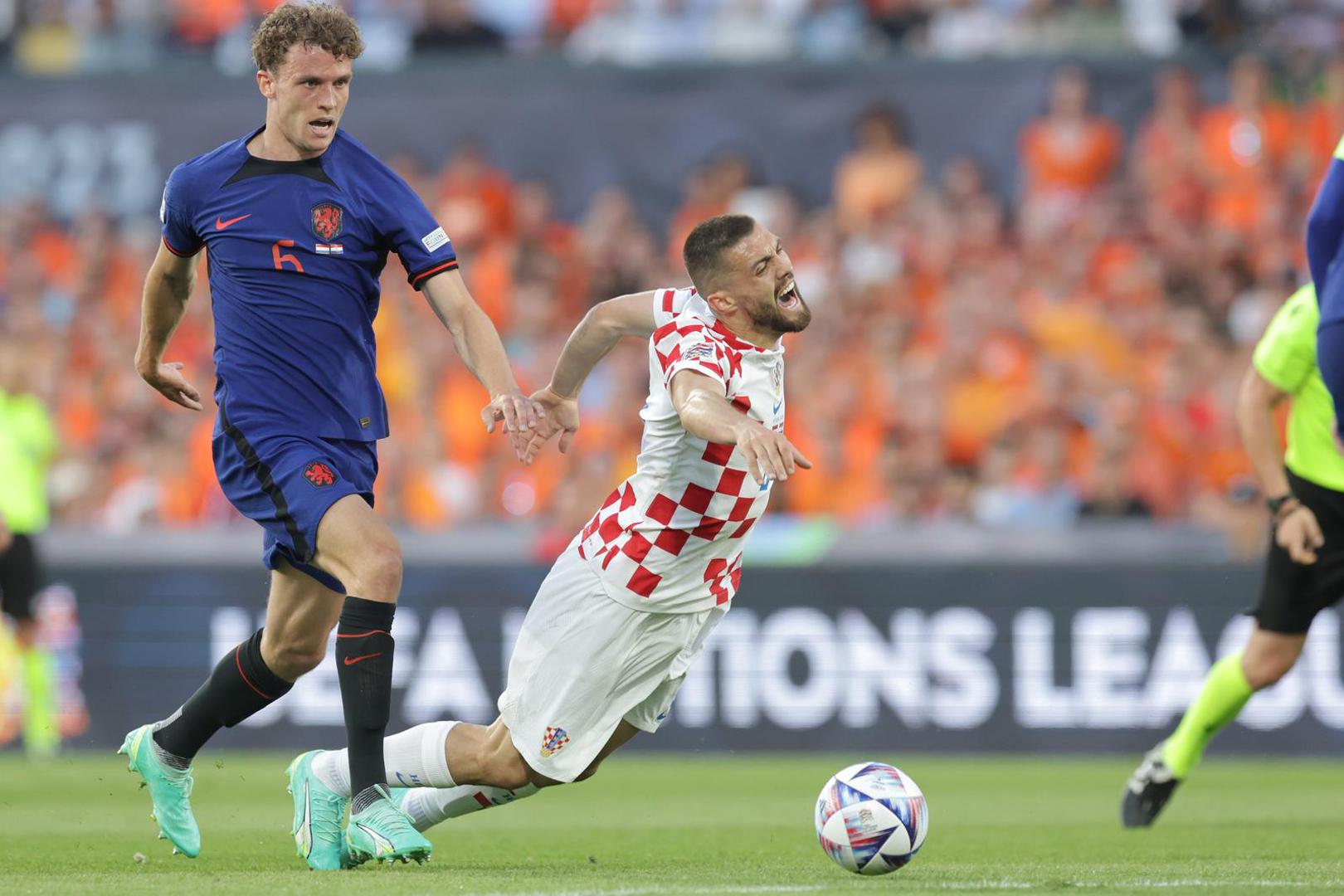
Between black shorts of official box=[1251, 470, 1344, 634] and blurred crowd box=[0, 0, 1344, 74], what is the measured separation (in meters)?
7.70

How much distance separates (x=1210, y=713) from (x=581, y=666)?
307 cm

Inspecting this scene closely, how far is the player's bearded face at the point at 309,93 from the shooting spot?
6316 millimetres

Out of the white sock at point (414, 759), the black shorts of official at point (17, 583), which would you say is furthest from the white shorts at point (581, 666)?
the black shorts of official at point (17, 583)

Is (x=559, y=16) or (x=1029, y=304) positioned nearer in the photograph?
(x=1029, y=304)

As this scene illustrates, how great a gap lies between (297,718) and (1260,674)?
6685 millimetres

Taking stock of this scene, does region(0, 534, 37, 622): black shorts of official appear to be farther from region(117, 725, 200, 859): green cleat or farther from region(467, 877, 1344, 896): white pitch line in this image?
region(467, 877, 1344, 896): white pitch line

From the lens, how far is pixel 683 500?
636cm

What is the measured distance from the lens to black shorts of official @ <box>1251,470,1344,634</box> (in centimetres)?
804

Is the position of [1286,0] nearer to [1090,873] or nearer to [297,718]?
[297,718]

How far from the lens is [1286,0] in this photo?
15.2 meters

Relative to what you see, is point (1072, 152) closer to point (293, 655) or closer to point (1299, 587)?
point (1299, 587)

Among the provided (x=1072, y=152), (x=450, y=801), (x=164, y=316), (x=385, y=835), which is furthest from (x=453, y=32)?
(x=385, y=835)

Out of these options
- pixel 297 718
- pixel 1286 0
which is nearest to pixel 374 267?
pixel 297 718

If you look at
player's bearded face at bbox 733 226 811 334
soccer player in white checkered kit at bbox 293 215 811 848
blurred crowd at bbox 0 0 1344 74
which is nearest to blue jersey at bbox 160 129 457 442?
soccer player in white checkered kit at bbox 293 215 811 848
